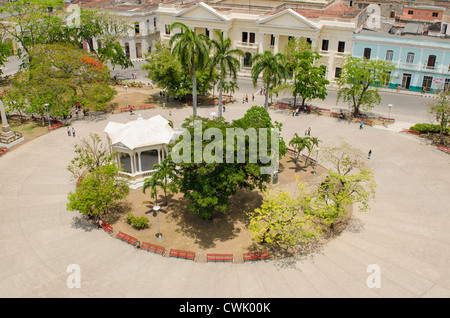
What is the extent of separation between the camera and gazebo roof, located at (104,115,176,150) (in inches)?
1686

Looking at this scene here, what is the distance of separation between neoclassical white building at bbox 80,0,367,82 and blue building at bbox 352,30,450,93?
11.0 feet

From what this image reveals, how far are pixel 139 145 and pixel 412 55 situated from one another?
171ft

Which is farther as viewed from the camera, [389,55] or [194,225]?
[389,55]

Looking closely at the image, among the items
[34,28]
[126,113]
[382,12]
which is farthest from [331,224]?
[382,12]

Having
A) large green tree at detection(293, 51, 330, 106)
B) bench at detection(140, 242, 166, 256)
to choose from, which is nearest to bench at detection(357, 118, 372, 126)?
large green tree at detection(293, 51, 330, 106)

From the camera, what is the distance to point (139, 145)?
140ft

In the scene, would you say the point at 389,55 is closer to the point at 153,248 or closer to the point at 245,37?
the point at 245,37

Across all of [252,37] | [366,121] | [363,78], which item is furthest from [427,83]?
[252,37]

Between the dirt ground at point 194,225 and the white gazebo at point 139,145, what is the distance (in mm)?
2519

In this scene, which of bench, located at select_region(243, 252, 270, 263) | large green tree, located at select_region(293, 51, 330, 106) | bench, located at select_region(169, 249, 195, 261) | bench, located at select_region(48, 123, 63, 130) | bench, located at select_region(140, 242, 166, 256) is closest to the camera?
bench, located at select_region(243, 252, 270, 263)

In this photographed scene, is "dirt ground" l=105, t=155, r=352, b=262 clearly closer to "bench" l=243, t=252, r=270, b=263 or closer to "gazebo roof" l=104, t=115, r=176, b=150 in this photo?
"bench" l=243, t=252, r=270, b=263

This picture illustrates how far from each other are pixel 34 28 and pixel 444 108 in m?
63.8
